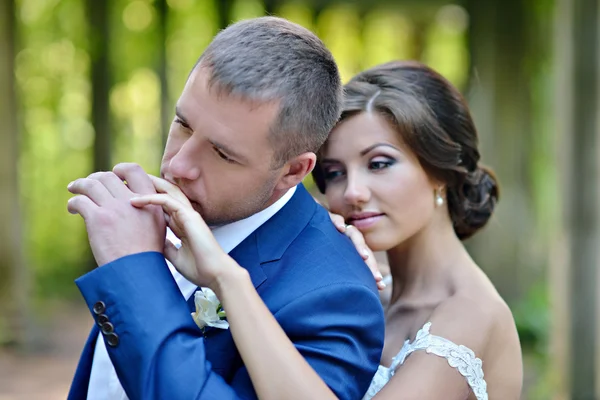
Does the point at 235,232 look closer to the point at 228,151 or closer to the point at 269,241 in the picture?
the point at 269,241

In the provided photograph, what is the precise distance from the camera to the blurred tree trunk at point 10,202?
8.14 meters

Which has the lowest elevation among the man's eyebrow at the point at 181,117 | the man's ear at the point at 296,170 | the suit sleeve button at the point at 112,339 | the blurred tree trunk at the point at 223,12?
the blurred tree trunk at the point at 223,12

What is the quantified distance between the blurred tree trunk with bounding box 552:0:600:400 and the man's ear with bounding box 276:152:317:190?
14.3 feet

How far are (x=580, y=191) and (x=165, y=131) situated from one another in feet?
24.8

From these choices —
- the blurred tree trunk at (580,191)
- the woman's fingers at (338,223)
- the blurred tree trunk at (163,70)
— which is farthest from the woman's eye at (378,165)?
the blurred tree trunk at (163,70)

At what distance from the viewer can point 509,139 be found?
10625mm

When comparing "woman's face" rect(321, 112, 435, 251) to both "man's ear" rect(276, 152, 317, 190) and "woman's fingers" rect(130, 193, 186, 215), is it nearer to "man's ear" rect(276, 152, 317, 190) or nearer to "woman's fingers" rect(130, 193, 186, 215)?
"man's ear" rect(276, 152, 317, 190)

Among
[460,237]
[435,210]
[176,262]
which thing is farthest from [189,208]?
[460,237]

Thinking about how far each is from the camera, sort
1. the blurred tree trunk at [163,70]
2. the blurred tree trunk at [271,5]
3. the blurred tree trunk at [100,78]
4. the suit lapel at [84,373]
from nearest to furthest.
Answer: the suit lapel at [84,373] → the blurred tree trunk at [100,78] → the blurred tree trunk at [163,70] → the blurred tree trunk at [271,5]

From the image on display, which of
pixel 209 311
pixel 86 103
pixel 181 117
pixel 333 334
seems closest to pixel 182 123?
pixel 181 117

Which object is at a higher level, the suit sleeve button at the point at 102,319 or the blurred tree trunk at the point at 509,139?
the suit sleeve button at the point at 102,319

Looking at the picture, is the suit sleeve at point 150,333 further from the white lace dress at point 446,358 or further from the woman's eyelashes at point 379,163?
the woman's eyelashes at point 379,163

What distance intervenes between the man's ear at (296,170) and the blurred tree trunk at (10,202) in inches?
260

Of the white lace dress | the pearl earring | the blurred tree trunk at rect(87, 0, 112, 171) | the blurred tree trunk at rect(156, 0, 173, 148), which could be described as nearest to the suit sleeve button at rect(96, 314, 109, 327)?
the white lace dress
